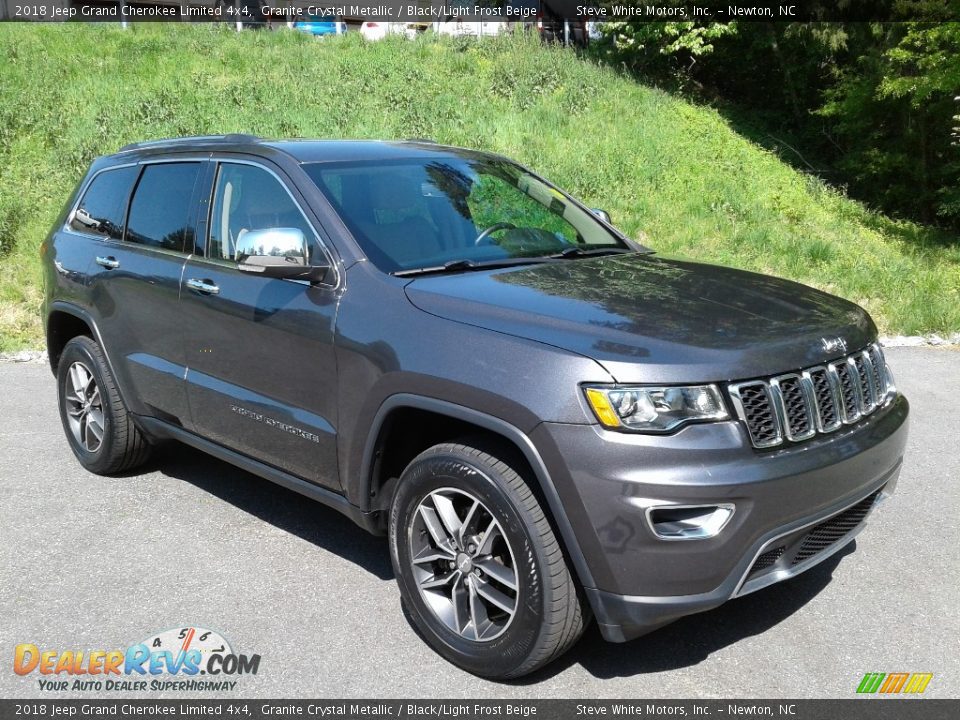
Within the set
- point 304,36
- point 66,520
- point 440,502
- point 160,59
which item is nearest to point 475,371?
point 440,502

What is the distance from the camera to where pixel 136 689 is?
3.32m

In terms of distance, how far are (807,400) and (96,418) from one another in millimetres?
4056

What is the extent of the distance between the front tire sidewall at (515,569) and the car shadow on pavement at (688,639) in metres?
0.20

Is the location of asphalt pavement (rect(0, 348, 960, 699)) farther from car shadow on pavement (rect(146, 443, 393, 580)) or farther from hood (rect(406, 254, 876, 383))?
hood (rect(406, 254, 876, 383))

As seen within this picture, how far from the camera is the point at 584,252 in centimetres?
429

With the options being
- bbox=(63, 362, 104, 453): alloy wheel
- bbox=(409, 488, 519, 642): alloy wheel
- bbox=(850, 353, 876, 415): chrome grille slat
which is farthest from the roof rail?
bbox=(850, 353, 876, 415): chrome grille slat

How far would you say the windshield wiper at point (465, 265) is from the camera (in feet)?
12.2

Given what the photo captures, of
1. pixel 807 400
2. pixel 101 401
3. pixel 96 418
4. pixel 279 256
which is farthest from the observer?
pixel 96 418

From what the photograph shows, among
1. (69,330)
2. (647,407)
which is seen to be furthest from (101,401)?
(647,407)

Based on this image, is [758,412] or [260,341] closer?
[758,412]

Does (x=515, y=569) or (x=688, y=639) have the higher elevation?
(x=515, y=569)

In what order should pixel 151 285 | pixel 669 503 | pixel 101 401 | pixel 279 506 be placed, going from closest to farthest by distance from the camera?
pixel 669 503
pixel 151 285
pixel 279 506
pixel 101 401

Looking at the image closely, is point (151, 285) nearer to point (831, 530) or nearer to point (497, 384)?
point (497, 384)

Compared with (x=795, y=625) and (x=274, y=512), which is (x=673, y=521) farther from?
(x=274, y=512)
